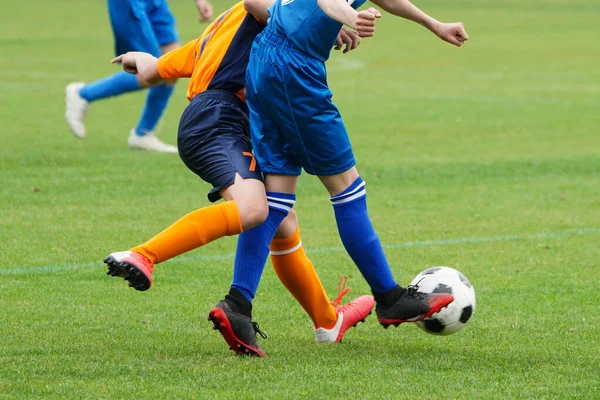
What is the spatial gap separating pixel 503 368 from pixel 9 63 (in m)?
16.4

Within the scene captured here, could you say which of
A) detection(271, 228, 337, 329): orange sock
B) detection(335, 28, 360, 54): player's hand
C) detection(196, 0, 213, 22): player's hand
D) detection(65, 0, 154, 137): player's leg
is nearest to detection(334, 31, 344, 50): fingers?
detection(335, 28, 360, 54): player's hand

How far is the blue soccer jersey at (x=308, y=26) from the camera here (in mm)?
4391

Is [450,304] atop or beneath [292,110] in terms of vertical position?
beneath

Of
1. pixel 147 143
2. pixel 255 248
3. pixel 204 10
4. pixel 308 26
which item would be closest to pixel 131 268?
pixel 255 248

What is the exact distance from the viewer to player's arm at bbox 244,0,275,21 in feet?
15.3

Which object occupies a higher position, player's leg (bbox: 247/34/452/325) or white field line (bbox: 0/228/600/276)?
player's leg (bbox: 247/34/452/325)

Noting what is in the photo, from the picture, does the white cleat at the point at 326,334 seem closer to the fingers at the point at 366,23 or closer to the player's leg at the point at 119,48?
the fingers at the point at 366,23

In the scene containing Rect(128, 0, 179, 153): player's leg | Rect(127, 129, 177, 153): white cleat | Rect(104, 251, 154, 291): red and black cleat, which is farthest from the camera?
Rect(127, 129, 177, 153): white cleat

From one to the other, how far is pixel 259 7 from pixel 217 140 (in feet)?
1.88

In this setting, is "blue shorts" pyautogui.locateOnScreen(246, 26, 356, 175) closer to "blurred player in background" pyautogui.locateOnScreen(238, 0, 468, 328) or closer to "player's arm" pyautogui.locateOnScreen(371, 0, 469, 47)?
"blurred player in background" pyautogui.locateOnScreen(238, 0, 468, 328)

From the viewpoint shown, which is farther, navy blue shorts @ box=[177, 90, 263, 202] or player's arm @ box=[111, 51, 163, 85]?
player's arm @ box=[111, 51, 163, 85]

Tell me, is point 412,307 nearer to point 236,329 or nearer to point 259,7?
Answer: point 236,329

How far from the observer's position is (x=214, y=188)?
4629 mm

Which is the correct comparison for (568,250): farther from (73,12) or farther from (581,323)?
(73,12)
